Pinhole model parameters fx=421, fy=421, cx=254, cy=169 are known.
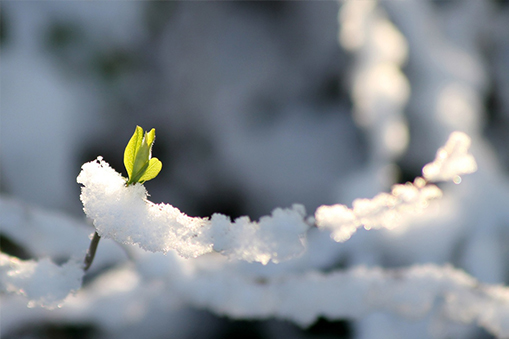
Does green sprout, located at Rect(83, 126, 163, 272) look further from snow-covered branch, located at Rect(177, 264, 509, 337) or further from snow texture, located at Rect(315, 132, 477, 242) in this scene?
snow-covered branch, located at Rect(177, 264, 509, 337)

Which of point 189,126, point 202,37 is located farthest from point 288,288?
point 202,37

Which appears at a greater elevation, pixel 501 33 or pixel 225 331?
pixel 501 33

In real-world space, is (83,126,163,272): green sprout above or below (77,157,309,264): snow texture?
above

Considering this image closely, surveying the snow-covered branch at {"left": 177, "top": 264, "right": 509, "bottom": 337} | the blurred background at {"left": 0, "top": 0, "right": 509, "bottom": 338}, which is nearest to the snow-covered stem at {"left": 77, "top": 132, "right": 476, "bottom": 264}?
the snow-covered branch at {"left": 177, "top": 264, "right": 509, "bottom": 337}

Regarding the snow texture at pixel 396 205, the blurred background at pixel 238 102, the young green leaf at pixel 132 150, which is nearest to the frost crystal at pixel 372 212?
the snow texture at pixel 396 205

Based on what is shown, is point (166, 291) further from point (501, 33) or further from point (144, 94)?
point (501, 33)

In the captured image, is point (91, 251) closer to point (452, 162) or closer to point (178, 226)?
point (178, 226)

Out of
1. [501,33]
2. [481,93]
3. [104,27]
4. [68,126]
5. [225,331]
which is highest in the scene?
[501,33]
